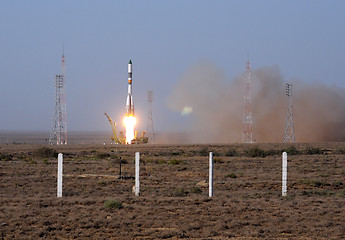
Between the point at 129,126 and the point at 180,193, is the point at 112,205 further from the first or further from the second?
the point at 129,126

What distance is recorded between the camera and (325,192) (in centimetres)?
1664

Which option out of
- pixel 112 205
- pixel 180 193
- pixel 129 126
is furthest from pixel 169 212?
pixel 129 126

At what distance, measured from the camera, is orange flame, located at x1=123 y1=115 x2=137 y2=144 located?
7488 centimetres

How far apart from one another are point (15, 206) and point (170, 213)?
3.84 meters

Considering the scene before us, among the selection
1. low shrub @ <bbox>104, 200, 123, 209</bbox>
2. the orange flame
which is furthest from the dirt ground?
the orange flame

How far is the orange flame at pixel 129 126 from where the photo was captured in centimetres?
7488

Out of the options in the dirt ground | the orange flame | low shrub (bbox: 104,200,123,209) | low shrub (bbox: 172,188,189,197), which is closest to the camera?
the dirt ground

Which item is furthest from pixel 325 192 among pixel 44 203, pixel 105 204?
pixel 44 203

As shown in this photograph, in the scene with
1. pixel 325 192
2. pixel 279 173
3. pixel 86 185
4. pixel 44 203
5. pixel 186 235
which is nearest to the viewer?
pixel 186 235

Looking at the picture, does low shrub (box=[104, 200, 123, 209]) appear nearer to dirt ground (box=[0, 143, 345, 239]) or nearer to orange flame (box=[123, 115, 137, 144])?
dirt ground (box=[0, 143, 345, 239])

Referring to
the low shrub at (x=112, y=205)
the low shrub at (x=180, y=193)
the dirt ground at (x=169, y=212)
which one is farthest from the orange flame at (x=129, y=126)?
the low shrub at (x=112, y=205)

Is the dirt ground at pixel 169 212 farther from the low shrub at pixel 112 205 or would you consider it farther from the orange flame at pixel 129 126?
the orange flame at pixel 129 126

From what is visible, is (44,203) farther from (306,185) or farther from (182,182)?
(306,185)

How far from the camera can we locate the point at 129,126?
77688 mm
